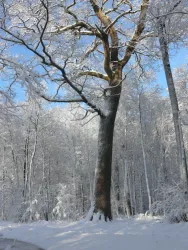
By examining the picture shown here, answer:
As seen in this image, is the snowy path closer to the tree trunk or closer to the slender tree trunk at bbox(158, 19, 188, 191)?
the tree trunk

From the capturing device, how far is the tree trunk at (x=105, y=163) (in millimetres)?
6414

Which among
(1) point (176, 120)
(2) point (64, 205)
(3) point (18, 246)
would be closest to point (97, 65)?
(1) point (176, 120)

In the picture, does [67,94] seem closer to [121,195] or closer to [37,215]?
[37,215]

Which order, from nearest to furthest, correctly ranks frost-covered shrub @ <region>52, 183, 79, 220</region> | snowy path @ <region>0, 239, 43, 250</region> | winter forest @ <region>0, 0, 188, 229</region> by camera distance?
snowy path @ <region>0, 239, 43, 250</region> < winter forest @ <region>0, 0, 188, 229</region> < frost-covered shrub @ <region>52, 183, 79, 220</region>

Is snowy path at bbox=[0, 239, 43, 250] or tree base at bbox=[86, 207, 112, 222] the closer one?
snowy path at bbox=[0, 239, 43, 250]

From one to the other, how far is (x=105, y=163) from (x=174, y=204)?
1.92m

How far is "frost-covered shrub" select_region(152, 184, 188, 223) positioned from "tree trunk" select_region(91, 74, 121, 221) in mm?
1332

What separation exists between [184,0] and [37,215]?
600 inches

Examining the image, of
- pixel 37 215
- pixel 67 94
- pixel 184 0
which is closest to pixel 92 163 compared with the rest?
pixel 37 215

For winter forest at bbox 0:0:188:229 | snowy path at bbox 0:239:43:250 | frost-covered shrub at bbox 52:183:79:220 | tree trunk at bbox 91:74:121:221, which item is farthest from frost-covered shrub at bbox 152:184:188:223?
frost-covered shrub at bbox 52:183:79:220

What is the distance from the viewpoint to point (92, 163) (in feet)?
85.0

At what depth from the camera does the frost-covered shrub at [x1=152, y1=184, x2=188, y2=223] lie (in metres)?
5.73

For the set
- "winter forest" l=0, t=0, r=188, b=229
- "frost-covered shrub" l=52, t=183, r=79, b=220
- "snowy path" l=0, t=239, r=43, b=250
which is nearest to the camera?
"snowy path" l=0, t=239, r=43, b=250

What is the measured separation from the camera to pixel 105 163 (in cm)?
672
